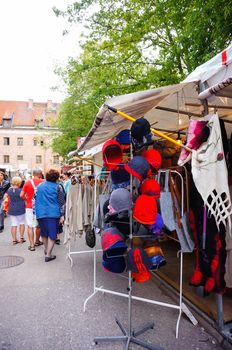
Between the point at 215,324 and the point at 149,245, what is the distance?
4.02ft

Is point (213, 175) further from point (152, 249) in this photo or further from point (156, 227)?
point (152, 249)

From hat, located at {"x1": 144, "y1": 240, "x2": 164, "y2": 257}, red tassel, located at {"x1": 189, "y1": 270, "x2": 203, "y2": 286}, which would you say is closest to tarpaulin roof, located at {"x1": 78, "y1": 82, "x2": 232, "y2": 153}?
hat, located at {"x1": 144, "y1": 240, "x2": 164, "y2": 257}

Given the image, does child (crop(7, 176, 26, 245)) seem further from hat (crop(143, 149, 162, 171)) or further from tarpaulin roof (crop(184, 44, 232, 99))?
tarpaulin roof (crop(184, 44, 232, 99))

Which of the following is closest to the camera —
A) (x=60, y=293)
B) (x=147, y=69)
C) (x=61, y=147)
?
(x=60, y=293)

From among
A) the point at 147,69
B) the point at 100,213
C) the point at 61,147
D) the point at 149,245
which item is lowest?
the point at 149,245

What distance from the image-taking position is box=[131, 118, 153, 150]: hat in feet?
8.52

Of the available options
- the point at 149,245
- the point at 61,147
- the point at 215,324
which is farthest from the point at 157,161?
the point at 61,147

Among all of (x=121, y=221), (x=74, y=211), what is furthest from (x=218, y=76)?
(x=74, y=211)

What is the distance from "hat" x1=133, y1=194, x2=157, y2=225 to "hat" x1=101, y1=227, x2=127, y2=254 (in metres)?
0.28

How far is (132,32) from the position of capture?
10234 millimetres

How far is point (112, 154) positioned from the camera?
296 cm

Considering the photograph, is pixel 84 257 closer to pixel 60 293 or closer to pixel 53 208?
pixel 53 208

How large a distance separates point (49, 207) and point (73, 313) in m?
2.47

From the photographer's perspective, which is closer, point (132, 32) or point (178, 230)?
point (178, 230)
